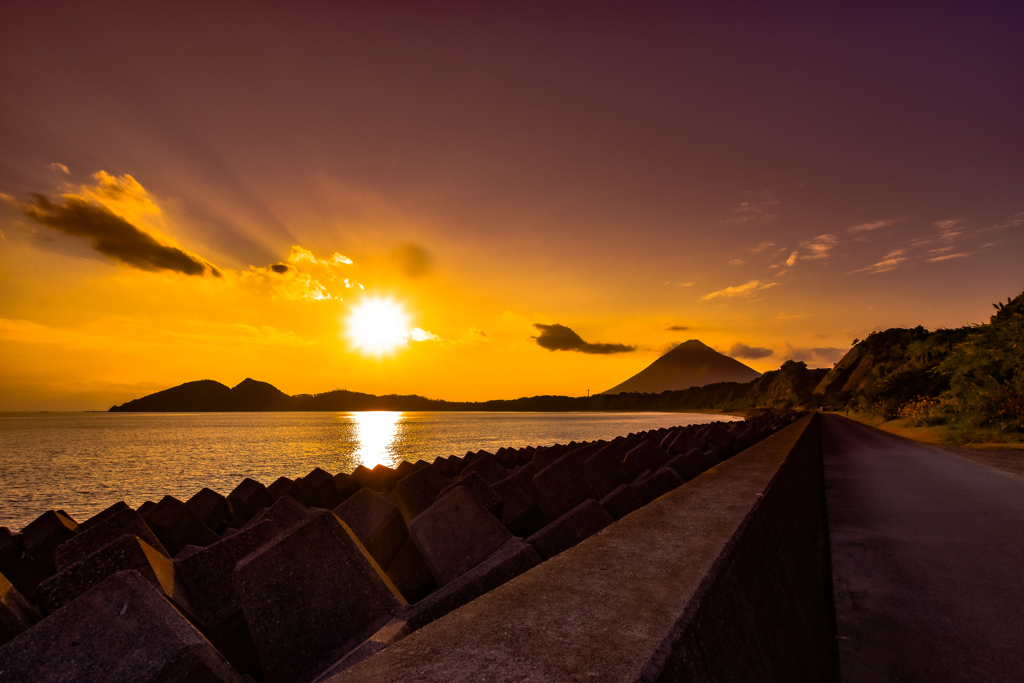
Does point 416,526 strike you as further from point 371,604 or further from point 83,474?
point 83,474

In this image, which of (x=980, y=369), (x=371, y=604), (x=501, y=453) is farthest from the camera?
(x=980, y=369)

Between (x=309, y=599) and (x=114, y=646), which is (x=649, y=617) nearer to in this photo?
(x=309, y=599)

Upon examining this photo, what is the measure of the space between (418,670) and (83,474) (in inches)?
1262

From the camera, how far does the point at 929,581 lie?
3.43m

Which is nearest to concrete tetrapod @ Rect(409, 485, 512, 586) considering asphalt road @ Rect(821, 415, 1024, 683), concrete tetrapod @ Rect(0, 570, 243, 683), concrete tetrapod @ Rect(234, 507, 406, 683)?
concrete tetrapod @ Rect(234, 507, 406, 683)

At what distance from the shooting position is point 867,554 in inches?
162

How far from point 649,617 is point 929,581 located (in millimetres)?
3487

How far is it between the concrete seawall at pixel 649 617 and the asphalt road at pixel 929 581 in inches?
10.4

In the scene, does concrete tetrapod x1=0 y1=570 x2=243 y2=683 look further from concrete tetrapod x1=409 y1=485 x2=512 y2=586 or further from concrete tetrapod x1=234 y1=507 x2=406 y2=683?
concrete tetrapod x1=409 y1=485 x2=512 y2=586

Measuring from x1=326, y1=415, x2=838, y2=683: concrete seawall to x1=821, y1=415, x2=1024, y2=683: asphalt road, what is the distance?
0.87ft

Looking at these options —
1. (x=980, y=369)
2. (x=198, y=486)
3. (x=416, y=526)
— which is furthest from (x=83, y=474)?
(x=980, y=369)

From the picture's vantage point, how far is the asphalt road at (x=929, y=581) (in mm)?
2385

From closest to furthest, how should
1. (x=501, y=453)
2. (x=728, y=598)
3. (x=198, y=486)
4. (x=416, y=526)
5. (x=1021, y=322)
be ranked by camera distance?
1. (x=728, y=598)
2. (x=416, y=526)
3. (x=501, y=453)
4. (x=1021, y=322)
5. (x=198, y=486)

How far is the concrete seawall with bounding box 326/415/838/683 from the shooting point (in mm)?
1105
